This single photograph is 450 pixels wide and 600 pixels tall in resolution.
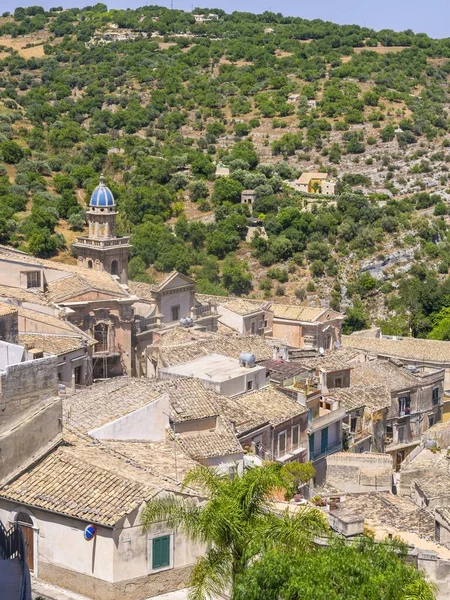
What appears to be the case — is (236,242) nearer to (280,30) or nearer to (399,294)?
(399,294)

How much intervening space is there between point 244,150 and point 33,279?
68.9 meters

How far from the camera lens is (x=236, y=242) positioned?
3565 inches

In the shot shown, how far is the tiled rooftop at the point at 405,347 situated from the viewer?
5597 cm

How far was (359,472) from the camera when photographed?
3441 centimetres

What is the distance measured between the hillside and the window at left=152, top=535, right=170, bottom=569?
52313 millimetres

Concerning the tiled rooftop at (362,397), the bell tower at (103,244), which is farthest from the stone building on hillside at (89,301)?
the tiled rooftop at (362,397)

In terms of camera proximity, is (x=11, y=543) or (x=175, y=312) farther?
(x=175, y=312)

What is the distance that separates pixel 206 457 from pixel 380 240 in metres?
64.5

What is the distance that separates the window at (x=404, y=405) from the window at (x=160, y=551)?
25666 millimetres

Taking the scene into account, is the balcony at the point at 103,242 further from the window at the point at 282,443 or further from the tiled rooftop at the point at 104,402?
the tiled rooftop at the point at 104,402

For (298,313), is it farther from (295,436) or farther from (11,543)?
(11,543)

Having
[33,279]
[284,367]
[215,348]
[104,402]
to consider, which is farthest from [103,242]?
[104,402]

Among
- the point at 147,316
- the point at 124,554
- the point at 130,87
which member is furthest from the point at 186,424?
the point at 130,87

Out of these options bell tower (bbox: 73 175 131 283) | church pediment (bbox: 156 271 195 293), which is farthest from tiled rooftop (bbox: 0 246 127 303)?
bell tower (bbox: 73 175 131 283)
